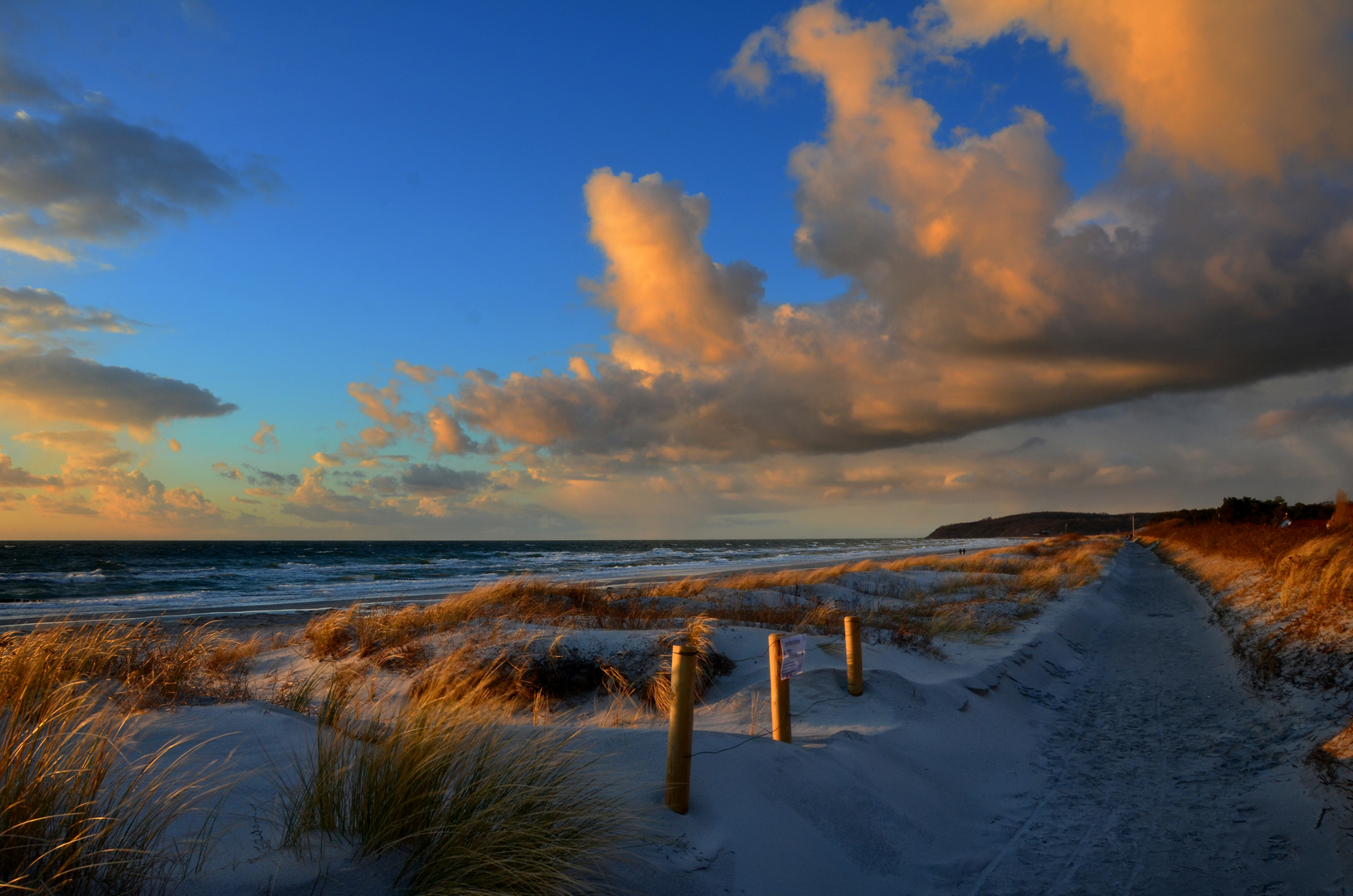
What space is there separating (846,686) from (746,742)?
3.04 meters

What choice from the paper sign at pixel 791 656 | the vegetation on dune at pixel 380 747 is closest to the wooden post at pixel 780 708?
the paper sign at pixel 791 656

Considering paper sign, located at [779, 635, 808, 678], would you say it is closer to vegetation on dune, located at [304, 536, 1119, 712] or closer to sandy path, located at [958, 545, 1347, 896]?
sandy path, located at [958, 545, 1347, 896]

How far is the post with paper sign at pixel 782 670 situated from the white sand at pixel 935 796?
230mm

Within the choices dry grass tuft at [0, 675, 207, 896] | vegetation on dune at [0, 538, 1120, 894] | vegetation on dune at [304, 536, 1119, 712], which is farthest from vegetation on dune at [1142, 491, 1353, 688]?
dry grass tuft at [0, 675, 207, 896]

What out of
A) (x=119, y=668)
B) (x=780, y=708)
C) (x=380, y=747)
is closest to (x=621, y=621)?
(x=780, y=708)

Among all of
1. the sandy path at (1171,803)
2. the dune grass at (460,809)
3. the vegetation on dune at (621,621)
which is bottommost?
the sandy path at (1171,803)

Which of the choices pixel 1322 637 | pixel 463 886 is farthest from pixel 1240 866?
pixel 1322 637

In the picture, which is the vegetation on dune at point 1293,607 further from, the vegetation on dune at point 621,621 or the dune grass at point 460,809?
the dune grass at point 460,809

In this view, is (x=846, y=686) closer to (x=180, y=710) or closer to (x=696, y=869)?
(x=696, y=869)

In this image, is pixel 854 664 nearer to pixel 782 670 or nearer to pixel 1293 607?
pixel 782 670

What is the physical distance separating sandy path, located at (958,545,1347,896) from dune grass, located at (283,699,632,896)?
9.24ft

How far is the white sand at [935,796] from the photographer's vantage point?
4.25 meters

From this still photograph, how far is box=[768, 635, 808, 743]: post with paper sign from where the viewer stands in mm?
5750

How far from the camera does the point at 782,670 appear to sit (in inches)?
226
